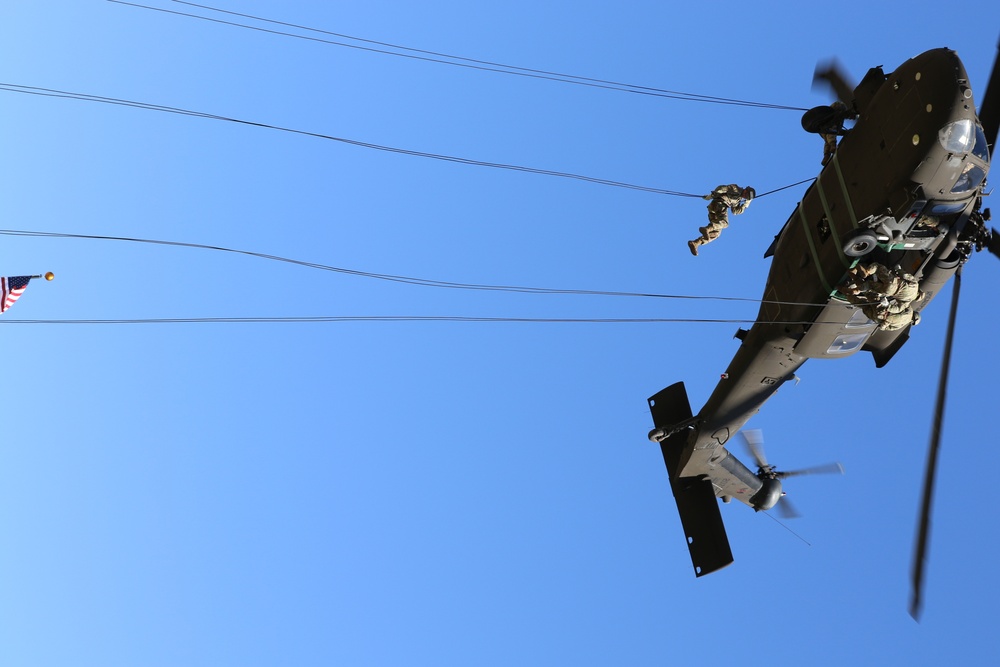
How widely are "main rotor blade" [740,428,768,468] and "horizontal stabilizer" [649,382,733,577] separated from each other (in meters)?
0.96

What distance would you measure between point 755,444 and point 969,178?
6.14 meters

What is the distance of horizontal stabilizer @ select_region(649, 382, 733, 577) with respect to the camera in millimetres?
→ 16531

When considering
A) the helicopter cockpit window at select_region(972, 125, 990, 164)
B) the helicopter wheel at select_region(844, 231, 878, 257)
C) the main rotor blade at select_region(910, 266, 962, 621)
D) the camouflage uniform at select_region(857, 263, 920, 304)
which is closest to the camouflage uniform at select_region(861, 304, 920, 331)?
the camouflage uniform at select_region(857, 263, 920, 304)

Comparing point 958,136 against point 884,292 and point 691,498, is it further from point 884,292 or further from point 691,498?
point 691,498

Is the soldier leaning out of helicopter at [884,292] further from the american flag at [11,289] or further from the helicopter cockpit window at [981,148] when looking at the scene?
the american flag at [11,289]

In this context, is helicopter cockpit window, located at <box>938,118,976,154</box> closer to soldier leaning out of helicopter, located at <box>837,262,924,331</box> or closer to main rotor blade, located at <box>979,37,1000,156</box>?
main rotor blade, located at <box>979,37,1000,156</box>

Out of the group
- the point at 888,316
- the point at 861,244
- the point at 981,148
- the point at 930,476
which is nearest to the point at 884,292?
the point at 888,316

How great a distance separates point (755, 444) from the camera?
55.8ft

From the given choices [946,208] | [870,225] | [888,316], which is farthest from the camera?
[888,316]

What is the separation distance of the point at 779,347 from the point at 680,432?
2.87m

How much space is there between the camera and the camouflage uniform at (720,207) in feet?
46.6

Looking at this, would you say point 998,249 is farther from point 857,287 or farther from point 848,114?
point 848,114

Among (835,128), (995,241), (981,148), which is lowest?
(995,241)

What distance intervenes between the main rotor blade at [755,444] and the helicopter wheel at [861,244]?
4533 millimetres
